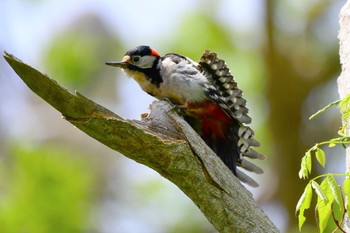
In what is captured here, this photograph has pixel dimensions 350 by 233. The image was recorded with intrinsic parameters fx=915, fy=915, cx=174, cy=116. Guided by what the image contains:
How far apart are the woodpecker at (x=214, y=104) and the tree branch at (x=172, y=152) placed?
139cm

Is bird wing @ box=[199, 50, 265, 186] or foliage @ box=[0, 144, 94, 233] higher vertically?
foliage @ box=[0, 144, 94, 233]

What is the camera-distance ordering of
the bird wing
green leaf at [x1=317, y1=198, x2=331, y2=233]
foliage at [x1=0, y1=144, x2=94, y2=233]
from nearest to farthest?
1. green leaf at [x1=317, y1=198, x2=331, y2=233]
2. the bird wing
3. foliage at [x1=0, y1=144, x2=94, y2=233]

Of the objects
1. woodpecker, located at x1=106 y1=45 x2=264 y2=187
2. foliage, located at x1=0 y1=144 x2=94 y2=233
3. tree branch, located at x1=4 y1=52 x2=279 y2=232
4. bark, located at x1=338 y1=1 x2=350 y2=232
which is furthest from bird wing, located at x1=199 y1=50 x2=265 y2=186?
foliage, located at x1=0 y1=144 x2=94 y2=233

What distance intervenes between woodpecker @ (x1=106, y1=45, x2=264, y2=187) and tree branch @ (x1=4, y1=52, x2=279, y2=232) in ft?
4.57

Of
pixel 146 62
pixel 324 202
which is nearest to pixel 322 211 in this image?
pixel 324 202

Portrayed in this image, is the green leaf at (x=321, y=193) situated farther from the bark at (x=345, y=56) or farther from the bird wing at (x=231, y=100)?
the bird wing at (x=231, y=100)

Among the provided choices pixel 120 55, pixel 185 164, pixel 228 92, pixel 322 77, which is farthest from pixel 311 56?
pixel 185 164

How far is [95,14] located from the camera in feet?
35.8

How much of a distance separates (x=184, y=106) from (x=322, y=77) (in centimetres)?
389

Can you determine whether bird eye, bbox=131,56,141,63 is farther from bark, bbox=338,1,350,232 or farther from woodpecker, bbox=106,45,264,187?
bark, bbox=338,1,350,232

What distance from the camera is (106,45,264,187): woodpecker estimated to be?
17.4 ft

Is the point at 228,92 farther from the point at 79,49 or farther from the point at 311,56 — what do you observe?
the point at 79,49

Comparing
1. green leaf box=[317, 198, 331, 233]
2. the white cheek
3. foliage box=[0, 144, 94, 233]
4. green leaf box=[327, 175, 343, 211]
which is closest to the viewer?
green leaf box=[327, 175, 343, 211]

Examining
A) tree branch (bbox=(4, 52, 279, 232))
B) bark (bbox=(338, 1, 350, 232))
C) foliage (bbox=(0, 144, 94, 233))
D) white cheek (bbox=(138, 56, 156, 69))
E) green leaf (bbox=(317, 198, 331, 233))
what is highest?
Result: foliage (bbox=(0, 144, 94, 233))
